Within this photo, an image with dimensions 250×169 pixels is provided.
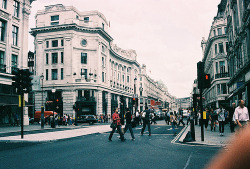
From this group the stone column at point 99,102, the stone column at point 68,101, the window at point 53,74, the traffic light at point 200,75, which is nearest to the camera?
the traffic light at point 200,75

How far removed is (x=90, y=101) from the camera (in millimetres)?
49844

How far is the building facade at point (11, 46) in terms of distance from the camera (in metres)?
29.7

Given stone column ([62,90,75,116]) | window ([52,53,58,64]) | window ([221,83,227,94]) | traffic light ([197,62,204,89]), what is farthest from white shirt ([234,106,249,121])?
window ([52,53,58,64])

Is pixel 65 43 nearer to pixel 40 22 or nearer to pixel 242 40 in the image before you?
pixel 40 22

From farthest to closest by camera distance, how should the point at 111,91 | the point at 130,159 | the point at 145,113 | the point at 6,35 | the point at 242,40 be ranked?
1. the point at 111,91
2. the point at 6,35
3. the point at 242,40
4. the point at 145,113
5. the point at 130,159

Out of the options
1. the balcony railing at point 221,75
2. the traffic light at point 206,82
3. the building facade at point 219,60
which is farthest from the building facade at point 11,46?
the balcony railing at point 221,75

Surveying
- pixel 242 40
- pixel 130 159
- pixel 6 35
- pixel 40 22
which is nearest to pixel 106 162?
pixel 130 159

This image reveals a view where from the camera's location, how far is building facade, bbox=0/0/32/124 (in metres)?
29.7

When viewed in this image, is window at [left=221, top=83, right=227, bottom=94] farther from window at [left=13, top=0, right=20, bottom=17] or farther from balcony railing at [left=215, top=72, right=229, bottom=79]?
window at [left=13, top=0, right=20, bottom=17]

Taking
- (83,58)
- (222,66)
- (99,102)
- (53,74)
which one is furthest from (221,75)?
(53,74)

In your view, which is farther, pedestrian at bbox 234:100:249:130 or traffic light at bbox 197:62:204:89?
traffic light at bbox 197:62:204:89

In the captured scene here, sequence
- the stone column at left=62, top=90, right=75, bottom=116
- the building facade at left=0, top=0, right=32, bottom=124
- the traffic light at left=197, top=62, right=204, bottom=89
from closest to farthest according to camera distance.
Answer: the traffic light at left=197, top=62, right=204, bottom=89 → the building facade at left=0, top=0, right=32, bottom=124 → the stone column at left=62, top=90, right=75, bottom=116

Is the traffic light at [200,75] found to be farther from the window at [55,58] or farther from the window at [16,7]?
the window at [55,58]

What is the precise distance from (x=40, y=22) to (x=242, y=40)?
4203cm
